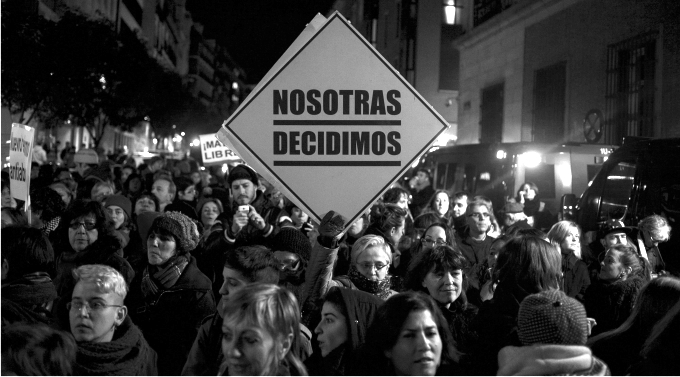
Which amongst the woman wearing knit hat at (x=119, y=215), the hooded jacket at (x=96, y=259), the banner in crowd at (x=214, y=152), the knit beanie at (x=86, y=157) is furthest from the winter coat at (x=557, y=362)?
the knit beanie at (x=86, y=157)

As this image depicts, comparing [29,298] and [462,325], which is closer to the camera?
[29,298]

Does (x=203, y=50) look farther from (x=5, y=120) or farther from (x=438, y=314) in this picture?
(x=438, y=314)

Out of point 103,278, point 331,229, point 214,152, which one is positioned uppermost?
point 214,152

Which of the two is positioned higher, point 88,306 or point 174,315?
point 88,306

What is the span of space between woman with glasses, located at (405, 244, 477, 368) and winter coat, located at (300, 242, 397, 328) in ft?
1.88

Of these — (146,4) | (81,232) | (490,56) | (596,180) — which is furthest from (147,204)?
(146,4)

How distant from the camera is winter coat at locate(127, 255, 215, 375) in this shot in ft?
13.8

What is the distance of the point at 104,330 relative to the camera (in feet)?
11.3

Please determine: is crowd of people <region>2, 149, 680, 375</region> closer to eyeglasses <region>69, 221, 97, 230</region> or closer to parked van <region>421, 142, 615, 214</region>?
eyeglasses <region>69, 221, 97, 230</region>

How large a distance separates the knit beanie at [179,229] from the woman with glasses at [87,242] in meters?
0.47

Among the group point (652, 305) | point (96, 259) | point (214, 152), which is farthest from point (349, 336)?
point (214, 152)

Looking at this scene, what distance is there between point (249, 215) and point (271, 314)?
2.96 meters

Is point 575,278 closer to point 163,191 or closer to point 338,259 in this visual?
point 338,259

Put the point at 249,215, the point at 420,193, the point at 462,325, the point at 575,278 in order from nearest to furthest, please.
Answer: the point at 462,325 < the point at 249,215 < the point at 575,278 < the point at 420,193
